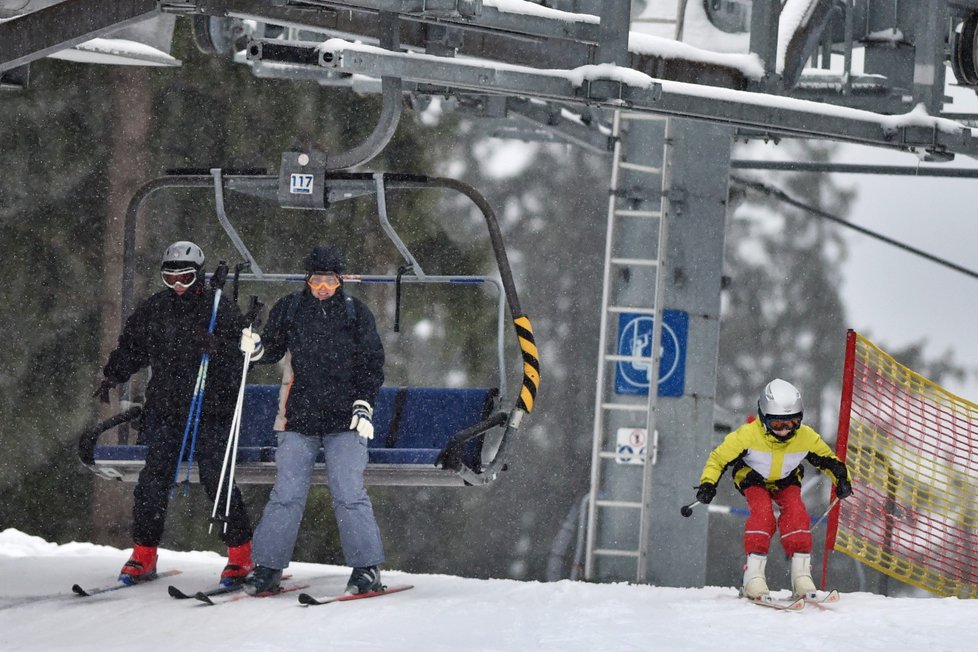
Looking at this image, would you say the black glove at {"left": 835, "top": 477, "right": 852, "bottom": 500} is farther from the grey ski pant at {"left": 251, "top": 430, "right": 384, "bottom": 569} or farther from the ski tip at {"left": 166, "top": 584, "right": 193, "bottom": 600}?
the ski tip at {"left": 166, "top": 584, "right": 193, "bottom": 600}

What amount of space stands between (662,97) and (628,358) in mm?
4657

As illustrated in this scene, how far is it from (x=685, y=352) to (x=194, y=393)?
16.4 ft

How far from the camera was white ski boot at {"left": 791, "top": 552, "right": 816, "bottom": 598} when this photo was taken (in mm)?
8531

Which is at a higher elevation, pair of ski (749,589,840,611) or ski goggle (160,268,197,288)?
ski goggle (160,268,197,288)

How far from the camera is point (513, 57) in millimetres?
8438

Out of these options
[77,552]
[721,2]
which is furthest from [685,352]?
[77,552]

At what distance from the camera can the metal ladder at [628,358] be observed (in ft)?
41.4

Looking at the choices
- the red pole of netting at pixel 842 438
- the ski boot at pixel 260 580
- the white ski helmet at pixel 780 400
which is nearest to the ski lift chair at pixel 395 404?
the ski boot at pixel 260 580

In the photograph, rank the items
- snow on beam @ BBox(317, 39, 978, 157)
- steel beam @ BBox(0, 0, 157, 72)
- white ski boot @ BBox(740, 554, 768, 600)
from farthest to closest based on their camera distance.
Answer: white ski boot @ BBox(740, 554, 768, 600)
snow on beam @ BBox(317, 39, 978, 157)
steel beam @ BBox(0, 0, 157, 72)

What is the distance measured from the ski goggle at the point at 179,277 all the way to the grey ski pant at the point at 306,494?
0.99m

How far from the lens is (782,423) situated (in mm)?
8602

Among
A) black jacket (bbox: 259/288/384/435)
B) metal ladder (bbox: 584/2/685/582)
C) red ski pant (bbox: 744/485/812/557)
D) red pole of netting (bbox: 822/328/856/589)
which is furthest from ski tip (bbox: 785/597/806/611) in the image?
metal ladder (bbox: 584/2/685/582)

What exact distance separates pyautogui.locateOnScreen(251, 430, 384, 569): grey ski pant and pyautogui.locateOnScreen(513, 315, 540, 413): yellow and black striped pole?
96 cm

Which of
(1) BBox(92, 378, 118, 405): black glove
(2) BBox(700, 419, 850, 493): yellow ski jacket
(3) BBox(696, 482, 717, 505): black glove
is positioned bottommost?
(3) BBox(696, 482, 717, 505): black glove
